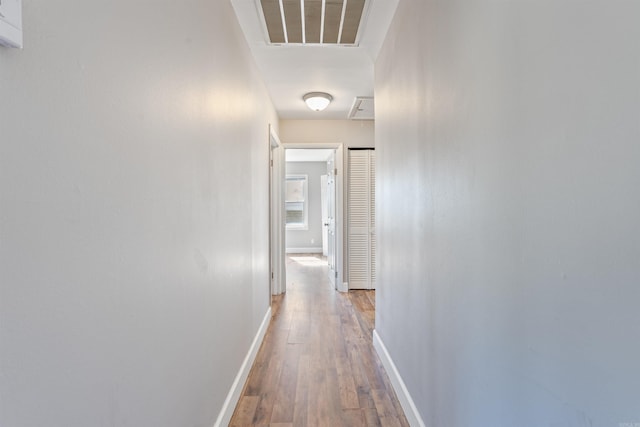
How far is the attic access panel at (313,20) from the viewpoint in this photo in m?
1.91

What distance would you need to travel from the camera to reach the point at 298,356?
2.57 m

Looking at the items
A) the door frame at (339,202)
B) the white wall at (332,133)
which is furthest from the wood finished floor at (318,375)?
the white wall at (332,133)

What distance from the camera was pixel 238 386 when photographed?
1978mm

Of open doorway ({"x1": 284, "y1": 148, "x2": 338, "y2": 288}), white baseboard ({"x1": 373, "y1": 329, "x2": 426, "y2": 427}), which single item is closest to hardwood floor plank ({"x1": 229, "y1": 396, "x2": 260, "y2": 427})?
white baseboard ({"x1": 373, "y1": 329, "x2": 426, "y2": 427})

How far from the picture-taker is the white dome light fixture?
3.40 metres

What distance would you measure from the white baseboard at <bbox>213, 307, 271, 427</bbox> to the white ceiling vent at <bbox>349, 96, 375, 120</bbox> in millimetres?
2609

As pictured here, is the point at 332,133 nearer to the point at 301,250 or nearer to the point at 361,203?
the point at 361,203

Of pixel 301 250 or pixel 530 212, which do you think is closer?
pixel 530 212

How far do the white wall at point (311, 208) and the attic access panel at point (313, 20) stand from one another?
6005 millimetres

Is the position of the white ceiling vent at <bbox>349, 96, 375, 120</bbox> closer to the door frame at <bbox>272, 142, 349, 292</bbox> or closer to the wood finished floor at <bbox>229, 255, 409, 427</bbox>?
the door frame at <bbox>272, 142, 349, 292</bbox>

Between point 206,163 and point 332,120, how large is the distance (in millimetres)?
3204

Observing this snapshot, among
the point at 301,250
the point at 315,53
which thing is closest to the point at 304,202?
the point at 301,250

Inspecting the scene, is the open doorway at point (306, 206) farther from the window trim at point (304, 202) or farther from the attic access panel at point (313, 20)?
the attic access panel at point (313, 20)

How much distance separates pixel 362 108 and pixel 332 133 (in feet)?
2.19
